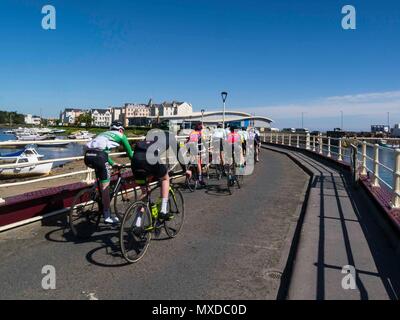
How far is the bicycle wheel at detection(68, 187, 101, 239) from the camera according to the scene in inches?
231

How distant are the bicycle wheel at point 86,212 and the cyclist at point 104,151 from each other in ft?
0.74

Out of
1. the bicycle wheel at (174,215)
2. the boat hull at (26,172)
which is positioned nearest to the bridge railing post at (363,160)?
the bicycle wheel at (174,215)

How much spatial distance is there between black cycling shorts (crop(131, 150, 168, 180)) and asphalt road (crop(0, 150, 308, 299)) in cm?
111

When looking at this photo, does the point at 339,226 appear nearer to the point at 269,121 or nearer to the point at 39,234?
the point at 39,234

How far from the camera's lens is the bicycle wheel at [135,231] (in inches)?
186

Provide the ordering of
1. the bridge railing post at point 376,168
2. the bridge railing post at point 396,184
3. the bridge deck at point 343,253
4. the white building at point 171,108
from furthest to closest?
the white building at point 171,108 < the bridge railing post at point 376,168 < the bridge railing post at point 396,184 < the bridge deck at point 343,253

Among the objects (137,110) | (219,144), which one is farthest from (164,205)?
(137,110)

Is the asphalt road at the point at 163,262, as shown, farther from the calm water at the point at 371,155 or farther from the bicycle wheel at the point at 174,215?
the calm water at the point at 371,155

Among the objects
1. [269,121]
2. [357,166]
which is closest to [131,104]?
[269,121]

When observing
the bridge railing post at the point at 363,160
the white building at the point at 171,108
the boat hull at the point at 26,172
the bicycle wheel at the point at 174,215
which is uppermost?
the white building at the point at 171,108

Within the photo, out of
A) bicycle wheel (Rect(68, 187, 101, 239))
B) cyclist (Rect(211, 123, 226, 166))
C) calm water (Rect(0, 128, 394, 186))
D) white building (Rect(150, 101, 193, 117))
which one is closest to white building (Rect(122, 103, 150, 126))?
white building (Rect(150, 101, 193, 117))

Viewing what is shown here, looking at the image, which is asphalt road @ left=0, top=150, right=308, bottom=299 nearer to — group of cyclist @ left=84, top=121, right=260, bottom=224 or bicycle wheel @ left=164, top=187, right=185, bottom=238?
bicycle wheel @ left=164, top=187, right=185, bottom=238

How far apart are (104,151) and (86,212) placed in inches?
44.4
